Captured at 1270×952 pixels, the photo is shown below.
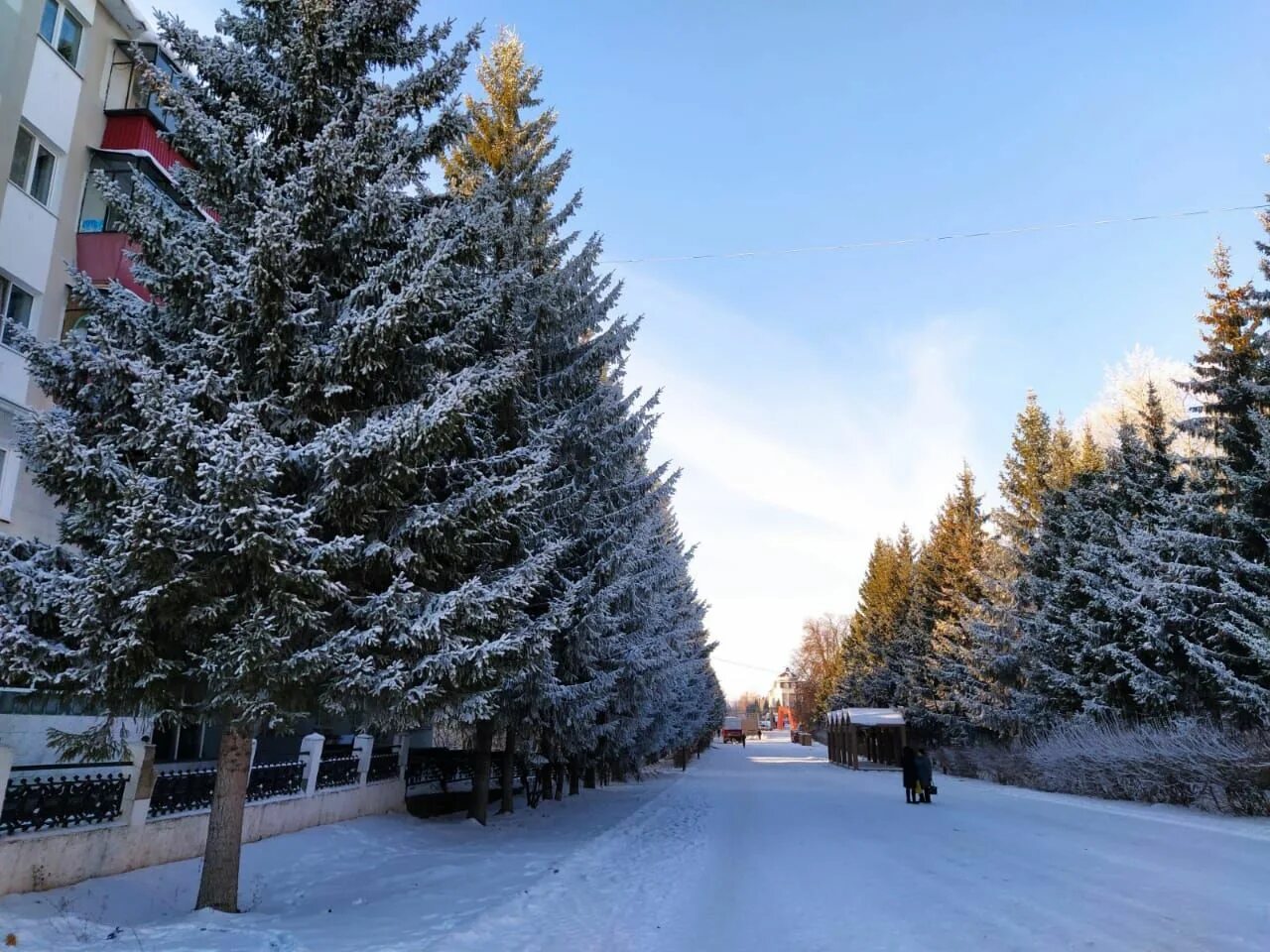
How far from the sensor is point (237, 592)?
23.1 ft

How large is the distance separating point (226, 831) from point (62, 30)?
15.5m

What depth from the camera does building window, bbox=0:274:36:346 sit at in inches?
549

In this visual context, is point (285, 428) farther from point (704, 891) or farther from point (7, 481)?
point (7, 481)

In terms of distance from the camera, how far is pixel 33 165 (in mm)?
14789

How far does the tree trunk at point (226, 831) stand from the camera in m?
7.11

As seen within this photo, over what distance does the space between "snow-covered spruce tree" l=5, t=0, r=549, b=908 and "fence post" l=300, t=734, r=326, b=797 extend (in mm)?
4266

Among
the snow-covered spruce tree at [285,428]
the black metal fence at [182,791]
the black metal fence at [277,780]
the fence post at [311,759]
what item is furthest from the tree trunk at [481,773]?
the snow-covered spruce tree at [285,428]

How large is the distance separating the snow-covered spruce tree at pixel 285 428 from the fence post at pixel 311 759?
4266 millimetres

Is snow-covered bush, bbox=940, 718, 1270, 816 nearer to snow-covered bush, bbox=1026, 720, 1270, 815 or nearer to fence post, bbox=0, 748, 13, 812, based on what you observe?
snow-covered bush, bbox=1026, 720, 1270, 815

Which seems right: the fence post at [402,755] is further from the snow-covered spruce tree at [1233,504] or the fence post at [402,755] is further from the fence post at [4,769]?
the snow-covered spruce tree at [1233,504]

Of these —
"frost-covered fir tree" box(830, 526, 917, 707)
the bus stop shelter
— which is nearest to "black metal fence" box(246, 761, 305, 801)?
the bus stop shelter

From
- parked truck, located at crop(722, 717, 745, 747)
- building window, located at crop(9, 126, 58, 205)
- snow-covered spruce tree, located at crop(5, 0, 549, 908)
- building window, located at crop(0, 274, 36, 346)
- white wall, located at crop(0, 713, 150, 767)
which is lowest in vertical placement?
parked truck, located at crop(722, 717, 745, 747)

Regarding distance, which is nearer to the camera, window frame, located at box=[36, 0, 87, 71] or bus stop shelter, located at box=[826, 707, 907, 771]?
window frame, located at box=[36, 0, 87, 71]

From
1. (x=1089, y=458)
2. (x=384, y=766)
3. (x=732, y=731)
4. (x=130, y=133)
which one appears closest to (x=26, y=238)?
(x=130, y=133)
